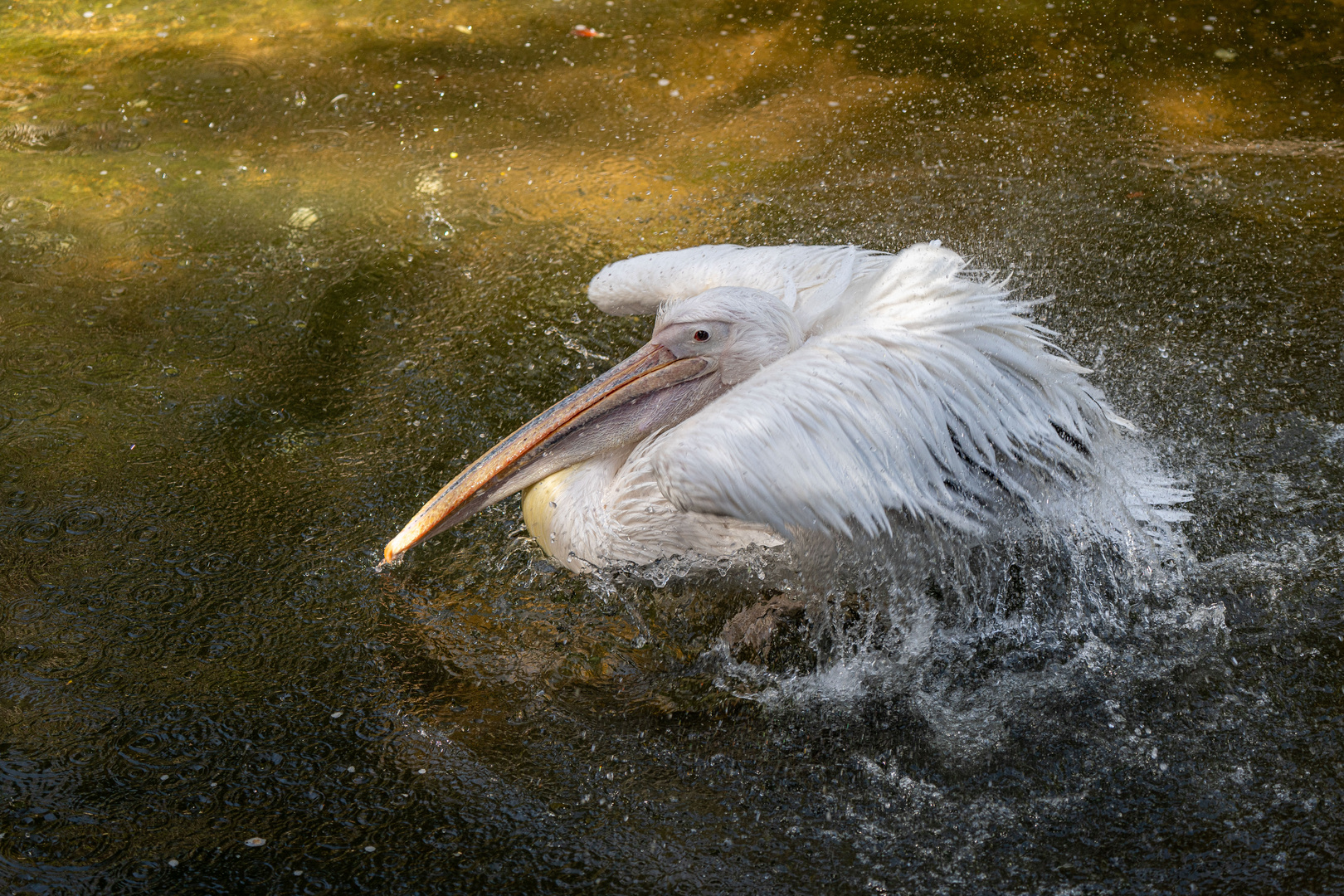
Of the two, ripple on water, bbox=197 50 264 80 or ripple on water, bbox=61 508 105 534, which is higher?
ripple on water, bbox=197 50 264 80

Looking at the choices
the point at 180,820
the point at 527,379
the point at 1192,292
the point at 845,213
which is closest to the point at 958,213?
the point at 845,213

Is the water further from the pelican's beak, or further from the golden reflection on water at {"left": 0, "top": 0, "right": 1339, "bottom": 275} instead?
the pelican's beak

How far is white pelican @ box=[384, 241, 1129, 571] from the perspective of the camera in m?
2.63

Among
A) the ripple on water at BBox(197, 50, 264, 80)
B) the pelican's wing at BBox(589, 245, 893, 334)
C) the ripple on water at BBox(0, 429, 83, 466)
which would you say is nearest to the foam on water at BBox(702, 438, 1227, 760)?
the pelican's wing at BBox(589, 245, 893, 334)

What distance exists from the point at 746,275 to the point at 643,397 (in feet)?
1.79

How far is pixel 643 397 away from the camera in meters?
3.20

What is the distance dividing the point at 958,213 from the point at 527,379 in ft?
6.49

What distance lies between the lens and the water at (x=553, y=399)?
263 centimetres

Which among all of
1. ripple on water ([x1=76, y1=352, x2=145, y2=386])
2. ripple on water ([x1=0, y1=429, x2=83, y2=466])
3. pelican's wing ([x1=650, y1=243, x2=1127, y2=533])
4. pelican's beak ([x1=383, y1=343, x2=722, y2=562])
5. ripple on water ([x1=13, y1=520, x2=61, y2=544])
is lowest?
ripple on water ([x1=13, y1=520, x2=61, y2=544])

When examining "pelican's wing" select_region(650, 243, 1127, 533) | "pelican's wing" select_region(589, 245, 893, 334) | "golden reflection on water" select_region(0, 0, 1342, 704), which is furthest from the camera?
A: "golden reflection on water" select_region(0, 0, 1342, 704)

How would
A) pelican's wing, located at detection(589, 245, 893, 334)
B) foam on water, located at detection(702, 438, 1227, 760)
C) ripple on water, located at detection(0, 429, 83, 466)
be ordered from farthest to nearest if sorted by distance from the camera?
ripple on water, located at detection(0, 429, 83, 466) → pelican's wing, located at detection(589, 245, 893, 334) → foam on water, located at detection(702, 438, 1227, 760)

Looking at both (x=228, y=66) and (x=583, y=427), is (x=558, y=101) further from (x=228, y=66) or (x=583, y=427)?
(x=583, y=427)

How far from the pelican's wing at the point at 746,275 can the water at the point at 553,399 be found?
1.90ft

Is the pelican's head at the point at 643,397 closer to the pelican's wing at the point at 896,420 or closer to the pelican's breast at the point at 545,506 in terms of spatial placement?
the pelican's breast at the point at 545,506
